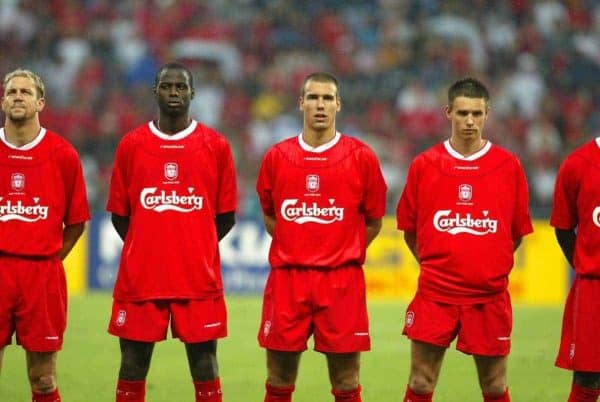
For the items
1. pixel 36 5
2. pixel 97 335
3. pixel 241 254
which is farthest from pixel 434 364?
pixel 36 5

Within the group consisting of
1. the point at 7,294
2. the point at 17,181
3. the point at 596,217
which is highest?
the point at 17,181

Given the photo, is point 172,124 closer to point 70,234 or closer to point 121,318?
point 70,234

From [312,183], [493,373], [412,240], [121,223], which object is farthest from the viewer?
[412,240]

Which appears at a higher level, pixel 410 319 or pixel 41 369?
pixel 410 319

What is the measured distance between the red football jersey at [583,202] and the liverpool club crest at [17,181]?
2931 mm

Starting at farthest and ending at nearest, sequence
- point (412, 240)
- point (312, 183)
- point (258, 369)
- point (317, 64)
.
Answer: point (317, 64) < point (258, 369) < point (412, 240) < point (312, 183)

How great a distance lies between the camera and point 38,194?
6.79 m

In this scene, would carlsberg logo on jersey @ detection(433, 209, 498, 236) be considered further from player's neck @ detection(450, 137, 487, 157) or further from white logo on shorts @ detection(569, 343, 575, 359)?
white logo on shorts @ detection(569, 343, 575, 359)

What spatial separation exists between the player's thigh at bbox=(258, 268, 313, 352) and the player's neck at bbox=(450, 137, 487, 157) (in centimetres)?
108

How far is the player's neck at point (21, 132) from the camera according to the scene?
6859 mm

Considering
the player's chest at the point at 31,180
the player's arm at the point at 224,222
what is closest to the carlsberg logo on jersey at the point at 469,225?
the player's arm at the point at 224,222

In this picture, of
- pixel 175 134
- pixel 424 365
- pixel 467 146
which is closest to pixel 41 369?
pixel 175 134

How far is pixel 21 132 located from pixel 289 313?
1791 mm

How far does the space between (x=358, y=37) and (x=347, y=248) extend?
1247 cm
